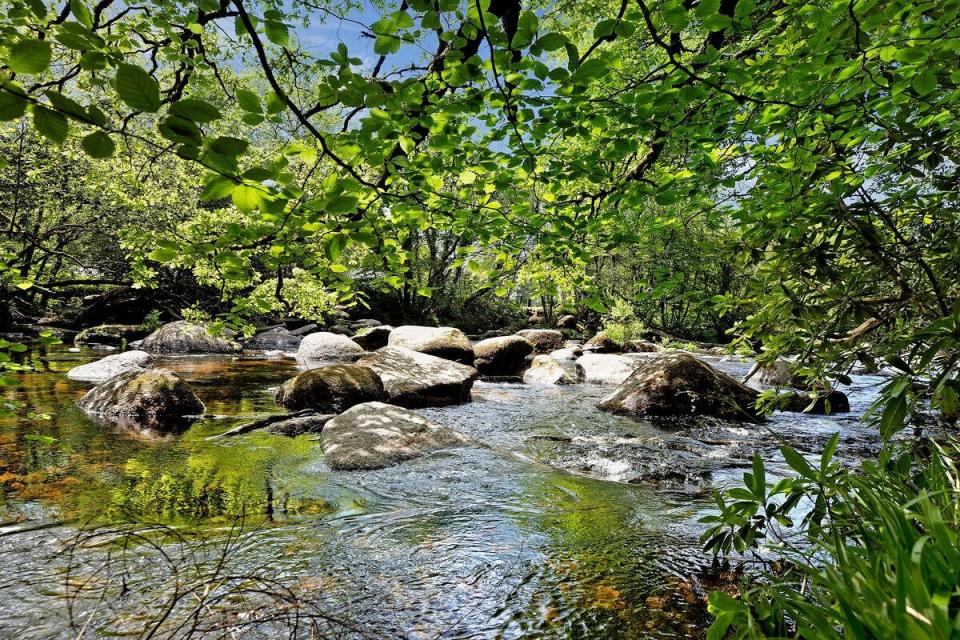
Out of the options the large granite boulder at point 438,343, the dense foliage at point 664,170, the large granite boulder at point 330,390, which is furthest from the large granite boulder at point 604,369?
Answer: the dense foliage at point 664,170

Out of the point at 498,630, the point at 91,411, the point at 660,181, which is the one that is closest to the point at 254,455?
the point at 91,411

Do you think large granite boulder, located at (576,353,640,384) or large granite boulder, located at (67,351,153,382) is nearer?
large granite boulder, located at (67,351,153,382)

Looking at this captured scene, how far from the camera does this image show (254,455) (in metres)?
6.08

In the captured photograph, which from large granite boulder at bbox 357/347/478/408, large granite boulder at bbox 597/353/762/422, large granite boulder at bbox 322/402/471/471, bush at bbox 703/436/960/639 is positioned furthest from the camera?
large granite boulder at bbox 357/347/478/408

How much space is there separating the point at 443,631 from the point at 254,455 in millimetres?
4371

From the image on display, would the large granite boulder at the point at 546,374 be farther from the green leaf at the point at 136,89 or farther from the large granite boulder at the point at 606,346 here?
the green leaf at the point at 136,89

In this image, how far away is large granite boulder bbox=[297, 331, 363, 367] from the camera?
18.0m

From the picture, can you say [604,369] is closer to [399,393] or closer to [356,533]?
[399,393]

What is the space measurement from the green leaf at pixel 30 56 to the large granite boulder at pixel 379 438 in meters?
5.33

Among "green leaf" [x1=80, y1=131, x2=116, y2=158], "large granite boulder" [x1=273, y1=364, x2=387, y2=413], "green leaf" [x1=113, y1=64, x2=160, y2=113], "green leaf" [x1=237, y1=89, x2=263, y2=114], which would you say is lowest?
"large granite boulder" [x1=273, y1=364, x2=387, y2=413]

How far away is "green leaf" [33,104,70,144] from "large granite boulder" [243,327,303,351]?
70.3ft

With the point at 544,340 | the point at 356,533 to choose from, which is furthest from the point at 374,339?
the point at 356,533

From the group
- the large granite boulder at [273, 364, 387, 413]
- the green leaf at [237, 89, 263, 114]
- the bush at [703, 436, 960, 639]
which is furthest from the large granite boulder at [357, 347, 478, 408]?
the green leaf at [237, 89, 263, 114]

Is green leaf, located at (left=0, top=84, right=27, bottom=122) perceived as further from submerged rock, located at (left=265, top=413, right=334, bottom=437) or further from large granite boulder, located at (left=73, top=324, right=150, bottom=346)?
large granite boulder, located at (left=73, top=324, right=150, bottom=346)
